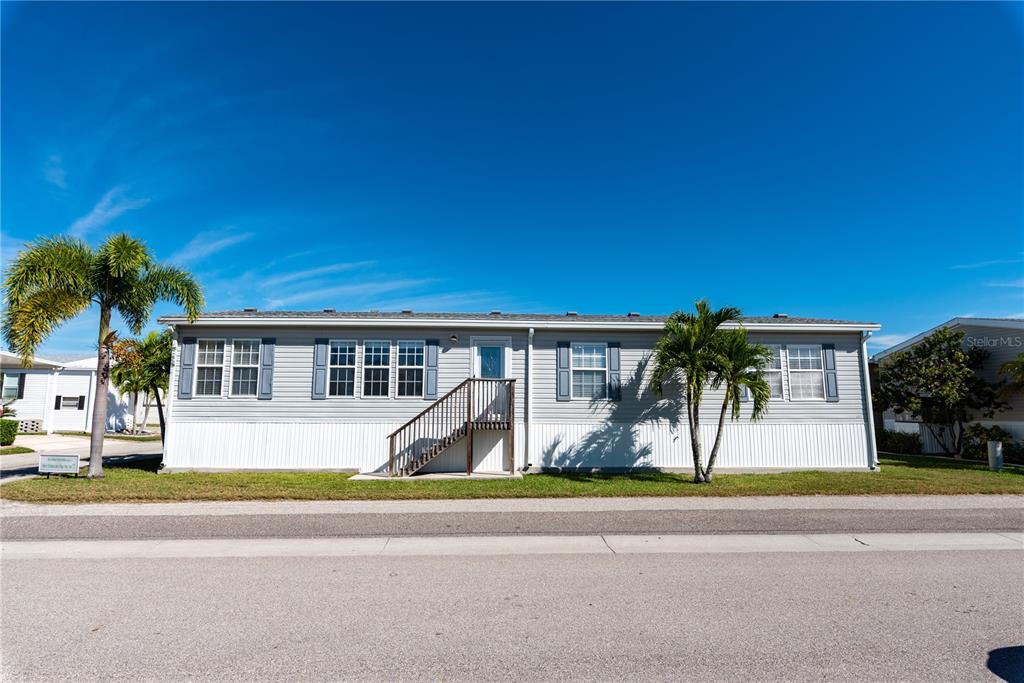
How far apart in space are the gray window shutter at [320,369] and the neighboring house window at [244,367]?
4.77 ft

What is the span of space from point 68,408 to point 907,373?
38.2 meters

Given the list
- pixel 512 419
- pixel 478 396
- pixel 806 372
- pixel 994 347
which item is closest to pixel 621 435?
pixel 512 419

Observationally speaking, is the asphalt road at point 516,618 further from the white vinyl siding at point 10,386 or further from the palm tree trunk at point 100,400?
the white vinyl siding at point 10,386

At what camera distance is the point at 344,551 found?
6.46 metres

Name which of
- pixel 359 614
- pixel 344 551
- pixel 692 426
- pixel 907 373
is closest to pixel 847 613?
pixel 359 614

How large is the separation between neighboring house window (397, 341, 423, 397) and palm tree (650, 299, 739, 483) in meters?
5.82

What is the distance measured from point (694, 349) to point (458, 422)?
577 cm

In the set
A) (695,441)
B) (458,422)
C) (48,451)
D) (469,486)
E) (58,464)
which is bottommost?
(469,486)

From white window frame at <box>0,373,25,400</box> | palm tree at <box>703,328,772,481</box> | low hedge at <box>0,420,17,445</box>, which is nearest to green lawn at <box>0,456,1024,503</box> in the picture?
palm tree at <box>703,328,772,481</box>

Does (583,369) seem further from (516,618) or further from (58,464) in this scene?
(58,464)

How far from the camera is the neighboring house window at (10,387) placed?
26.9 metres

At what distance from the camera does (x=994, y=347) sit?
1886cm

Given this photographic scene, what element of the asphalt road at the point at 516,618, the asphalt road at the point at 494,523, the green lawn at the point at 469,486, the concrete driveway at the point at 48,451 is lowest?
the asphalt road at the point at 516,618

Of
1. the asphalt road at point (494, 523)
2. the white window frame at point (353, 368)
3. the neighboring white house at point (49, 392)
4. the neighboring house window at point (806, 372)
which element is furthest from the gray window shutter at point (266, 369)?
the neighboring white house at point (49, 392)
